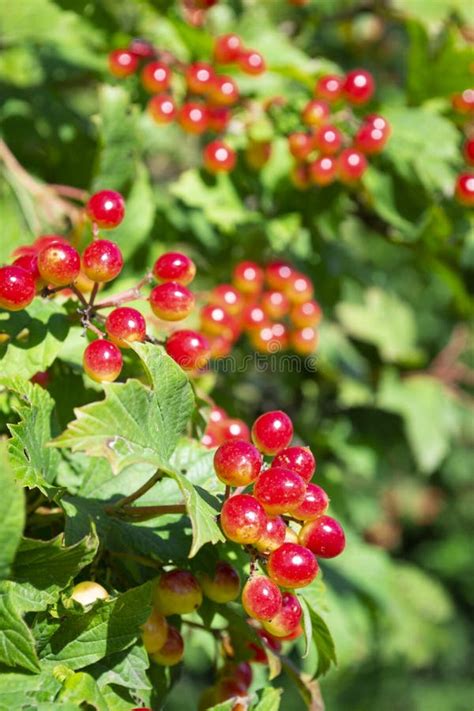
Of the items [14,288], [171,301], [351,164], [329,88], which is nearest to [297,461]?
[171,301]

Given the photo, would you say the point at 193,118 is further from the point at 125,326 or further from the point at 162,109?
the point at 125,326

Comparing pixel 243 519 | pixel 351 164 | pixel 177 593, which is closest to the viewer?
pixel 243 519

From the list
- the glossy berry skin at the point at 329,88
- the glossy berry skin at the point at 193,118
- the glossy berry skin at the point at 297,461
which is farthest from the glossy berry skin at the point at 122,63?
the glossy berry skin at the point at 297,461

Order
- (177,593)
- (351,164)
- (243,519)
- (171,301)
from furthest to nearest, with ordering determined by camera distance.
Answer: (351,164) < (171,301) < (177,593) < (243,519)

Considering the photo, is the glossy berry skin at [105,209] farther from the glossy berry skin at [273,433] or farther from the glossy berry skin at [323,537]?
the glossy berry skin at [323,537]

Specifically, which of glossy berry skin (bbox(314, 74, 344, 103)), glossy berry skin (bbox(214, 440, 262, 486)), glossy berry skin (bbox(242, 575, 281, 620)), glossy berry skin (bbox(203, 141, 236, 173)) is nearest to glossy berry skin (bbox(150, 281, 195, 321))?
glossy berry skin (bbox(214, 440, 262, 486))

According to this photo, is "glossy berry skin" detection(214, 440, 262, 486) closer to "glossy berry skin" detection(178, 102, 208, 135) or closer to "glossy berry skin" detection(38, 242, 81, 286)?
"glossy berry skin" detection(38, 242, 81, 286)
